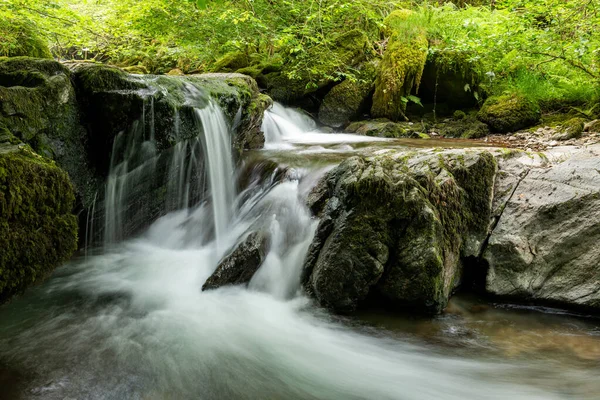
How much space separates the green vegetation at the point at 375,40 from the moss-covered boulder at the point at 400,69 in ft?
0.09

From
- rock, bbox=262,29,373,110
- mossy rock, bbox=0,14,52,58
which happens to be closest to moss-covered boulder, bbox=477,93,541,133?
rock, bbox=262,29,373,110

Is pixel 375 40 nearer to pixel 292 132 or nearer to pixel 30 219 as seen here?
pixel 292 132

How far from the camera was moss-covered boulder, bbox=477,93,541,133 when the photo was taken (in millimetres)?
7699

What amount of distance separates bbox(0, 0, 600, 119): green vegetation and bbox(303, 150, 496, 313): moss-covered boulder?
11.3 ft

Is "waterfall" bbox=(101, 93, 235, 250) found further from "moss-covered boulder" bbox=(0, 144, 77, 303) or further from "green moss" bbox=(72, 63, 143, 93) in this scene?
"moss-covered boulder" bbox=(0, 144, 77, 303)

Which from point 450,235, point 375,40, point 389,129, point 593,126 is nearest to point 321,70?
point 389,129

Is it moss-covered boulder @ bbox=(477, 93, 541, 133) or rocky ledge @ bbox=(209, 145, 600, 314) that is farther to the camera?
moss-covered boulder @ bbox=(477, 93, 541, 133)

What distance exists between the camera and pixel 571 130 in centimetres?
621

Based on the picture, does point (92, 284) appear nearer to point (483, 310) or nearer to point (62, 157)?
point (62, 157)

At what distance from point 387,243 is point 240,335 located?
5.65ft

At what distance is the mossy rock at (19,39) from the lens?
23.1ft

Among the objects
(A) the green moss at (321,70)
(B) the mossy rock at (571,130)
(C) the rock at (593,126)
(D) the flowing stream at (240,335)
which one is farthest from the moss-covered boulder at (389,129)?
(D) the flowing stream at (240,335)

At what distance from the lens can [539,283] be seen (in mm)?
3633

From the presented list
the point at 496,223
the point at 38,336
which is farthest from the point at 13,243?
the point at 496,223
